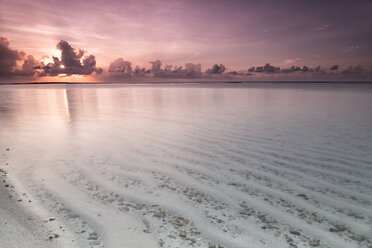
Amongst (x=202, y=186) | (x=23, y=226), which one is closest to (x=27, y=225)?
(x=23, y=226)

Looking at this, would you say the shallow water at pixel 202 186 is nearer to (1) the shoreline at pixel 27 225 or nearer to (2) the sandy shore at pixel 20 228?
(1) the shoreline at pixel 27 225

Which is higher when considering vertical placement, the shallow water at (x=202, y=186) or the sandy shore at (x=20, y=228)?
the sandy shore at (x=20, y=228)

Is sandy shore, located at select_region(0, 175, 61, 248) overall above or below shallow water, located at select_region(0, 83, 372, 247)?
above

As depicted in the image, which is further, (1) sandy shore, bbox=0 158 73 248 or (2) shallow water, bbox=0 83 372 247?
(2) shallow water, bbox=0 83 372 247

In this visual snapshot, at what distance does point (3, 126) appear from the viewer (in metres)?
7.41

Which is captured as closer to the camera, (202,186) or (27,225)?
(27,225)

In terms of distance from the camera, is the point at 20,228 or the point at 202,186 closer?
the point at 20,228

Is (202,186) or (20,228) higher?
(20,228)

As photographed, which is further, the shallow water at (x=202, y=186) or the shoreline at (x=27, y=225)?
the shallow water at (x=202, y=186)

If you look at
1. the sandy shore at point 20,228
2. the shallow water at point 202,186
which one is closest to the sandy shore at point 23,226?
the sandy shore at point 20,228

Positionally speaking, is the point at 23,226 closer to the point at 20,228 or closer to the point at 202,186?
the point at 20,228

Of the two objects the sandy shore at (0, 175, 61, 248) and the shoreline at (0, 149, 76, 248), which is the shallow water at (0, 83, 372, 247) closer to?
the shoreline at (0, 149, 76, 248)

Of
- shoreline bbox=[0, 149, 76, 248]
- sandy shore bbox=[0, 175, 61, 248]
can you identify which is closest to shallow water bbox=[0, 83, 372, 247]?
shoreline bbox=[0, 149, 76, 248]

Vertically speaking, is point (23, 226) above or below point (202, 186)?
above
